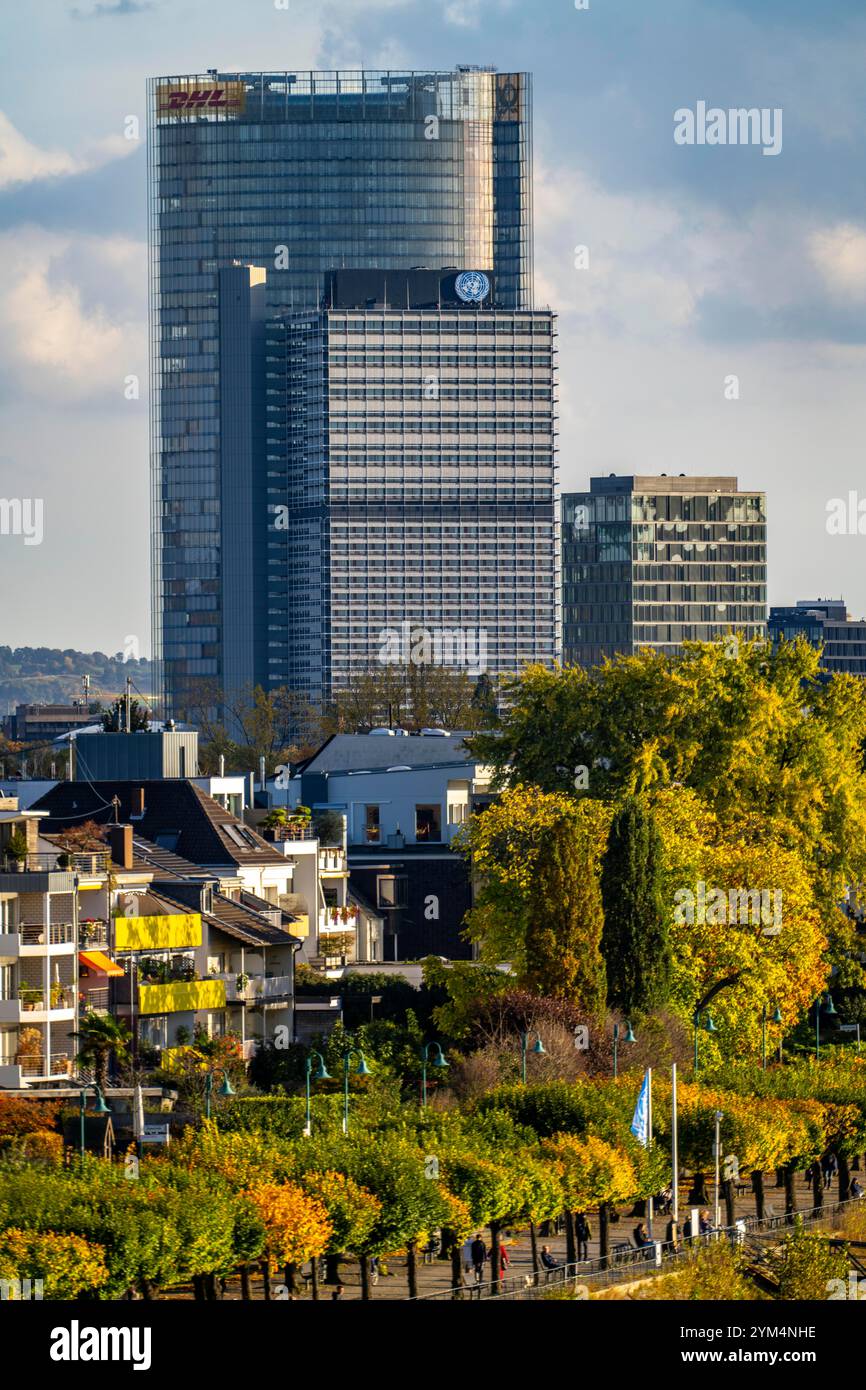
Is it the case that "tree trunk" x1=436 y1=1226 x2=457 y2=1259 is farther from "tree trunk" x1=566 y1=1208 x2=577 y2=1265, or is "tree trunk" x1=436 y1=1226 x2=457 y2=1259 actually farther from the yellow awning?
the yellow awning

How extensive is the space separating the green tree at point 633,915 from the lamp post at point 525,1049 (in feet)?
32.9

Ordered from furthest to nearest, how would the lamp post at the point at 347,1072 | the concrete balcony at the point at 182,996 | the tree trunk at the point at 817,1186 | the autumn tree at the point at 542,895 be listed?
1. the autumn tree at the point at 542,895
2. the concrete balcony at the point at 182,996
3. the tree trunk at the point at 817,1186
4. the lamp post at the point at 347,1072

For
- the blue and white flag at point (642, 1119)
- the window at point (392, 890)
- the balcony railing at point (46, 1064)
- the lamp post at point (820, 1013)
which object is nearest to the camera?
the blue and white flag at point (642, 1119)

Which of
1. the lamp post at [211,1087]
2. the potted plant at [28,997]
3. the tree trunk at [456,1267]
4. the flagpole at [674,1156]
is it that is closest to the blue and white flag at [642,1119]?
the flagpole at [674,1156]

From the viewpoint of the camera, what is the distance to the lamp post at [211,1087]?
6875 centimetres

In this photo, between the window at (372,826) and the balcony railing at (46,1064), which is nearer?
the balcony railing at (46,1064)

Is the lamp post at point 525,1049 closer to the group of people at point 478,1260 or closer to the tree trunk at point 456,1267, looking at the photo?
the group of people at point 478,1260

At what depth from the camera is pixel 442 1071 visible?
82.9 m

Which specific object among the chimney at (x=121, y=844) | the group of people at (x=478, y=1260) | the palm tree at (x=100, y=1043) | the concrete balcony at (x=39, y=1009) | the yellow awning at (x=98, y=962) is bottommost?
the group of people at (x=478, y=1260)

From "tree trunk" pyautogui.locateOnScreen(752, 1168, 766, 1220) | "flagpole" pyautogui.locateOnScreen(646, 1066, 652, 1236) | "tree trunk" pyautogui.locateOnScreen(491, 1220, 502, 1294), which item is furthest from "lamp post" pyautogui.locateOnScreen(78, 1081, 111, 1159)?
"tree trunk" pyautogui.locateOnScreen(752, 1168, 766, 1220)

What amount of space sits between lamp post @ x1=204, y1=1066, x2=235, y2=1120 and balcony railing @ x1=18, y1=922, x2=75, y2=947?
5867 millimetres
